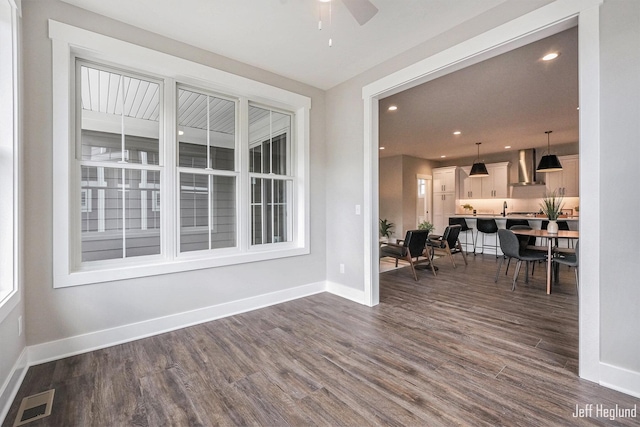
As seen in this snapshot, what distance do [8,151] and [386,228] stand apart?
26.0 ft

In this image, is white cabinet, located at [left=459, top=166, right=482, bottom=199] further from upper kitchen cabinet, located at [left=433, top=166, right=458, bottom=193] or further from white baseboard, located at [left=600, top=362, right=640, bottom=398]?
white baseboard, located at [left=600, top=362, right=640, bottom=398]

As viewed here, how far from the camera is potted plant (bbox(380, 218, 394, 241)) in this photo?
28.4ft

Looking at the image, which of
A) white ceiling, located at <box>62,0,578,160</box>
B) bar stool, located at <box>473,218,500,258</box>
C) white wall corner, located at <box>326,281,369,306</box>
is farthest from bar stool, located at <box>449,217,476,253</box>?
white wall corner, located at <box>326,281,369,306</box>

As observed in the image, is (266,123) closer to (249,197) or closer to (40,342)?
(249,197)

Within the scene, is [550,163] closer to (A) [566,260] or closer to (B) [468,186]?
(B) [468,186]

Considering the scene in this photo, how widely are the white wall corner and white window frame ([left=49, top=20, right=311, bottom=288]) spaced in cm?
62

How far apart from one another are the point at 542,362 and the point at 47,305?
3.87 meters

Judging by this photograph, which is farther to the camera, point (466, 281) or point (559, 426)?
point (466, 281)

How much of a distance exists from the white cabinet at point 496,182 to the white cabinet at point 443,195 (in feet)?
2.86

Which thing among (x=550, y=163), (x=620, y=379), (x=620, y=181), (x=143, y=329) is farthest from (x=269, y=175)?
(x=550, y=163)

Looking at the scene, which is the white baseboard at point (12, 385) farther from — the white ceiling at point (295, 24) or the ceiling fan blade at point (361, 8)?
the ceiling fan blade at point (361, 8)

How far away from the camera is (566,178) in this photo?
7.15m

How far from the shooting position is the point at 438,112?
4855mm

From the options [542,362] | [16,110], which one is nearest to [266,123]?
[16,110]
